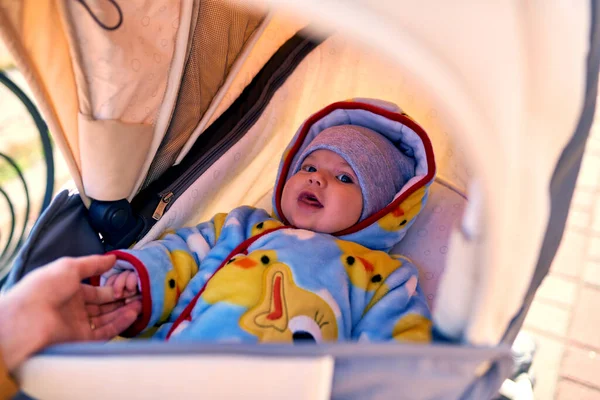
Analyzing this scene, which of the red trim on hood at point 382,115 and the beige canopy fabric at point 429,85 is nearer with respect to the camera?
the beige canopy fabric at point 429,85

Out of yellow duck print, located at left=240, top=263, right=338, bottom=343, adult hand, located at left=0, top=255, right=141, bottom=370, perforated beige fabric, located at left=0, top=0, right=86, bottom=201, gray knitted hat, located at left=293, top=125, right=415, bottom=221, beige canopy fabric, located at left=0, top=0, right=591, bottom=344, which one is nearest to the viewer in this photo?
beige canopy fabric, located at left=0, top=0, right=591, bottom=344

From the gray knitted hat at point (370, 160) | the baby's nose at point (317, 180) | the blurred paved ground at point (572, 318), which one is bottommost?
the blurred paved ground at point (572, 318)

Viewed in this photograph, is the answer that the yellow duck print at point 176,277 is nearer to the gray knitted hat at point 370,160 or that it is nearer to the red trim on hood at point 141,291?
the red trim on hood at point 141,291

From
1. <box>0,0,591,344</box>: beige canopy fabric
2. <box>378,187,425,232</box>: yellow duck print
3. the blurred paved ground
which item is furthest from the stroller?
the blurred paved ground

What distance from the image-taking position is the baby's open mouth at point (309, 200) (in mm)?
957

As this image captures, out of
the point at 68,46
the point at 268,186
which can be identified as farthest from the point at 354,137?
the point at 68,46

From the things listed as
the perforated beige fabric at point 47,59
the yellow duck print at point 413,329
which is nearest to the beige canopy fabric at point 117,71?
the perforated beige fabric at point 47,59

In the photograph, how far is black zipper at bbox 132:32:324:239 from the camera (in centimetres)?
93

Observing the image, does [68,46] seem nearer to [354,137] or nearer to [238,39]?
[238,39]

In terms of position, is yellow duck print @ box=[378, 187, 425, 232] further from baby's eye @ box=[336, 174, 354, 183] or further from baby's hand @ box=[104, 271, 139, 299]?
baby's hand @ box=[104, 271, 139, 299]

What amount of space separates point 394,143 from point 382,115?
82 millimetres

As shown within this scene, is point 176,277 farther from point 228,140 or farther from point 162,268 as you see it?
point 228,140

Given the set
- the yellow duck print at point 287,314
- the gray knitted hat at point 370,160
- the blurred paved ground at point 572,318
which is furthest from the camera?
the blurred paved ground at point 572,318

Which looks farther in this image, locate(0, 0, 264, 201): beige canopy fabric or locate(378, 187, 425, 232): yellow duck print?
locate(378, 187, 425, 232): yellow duck print
